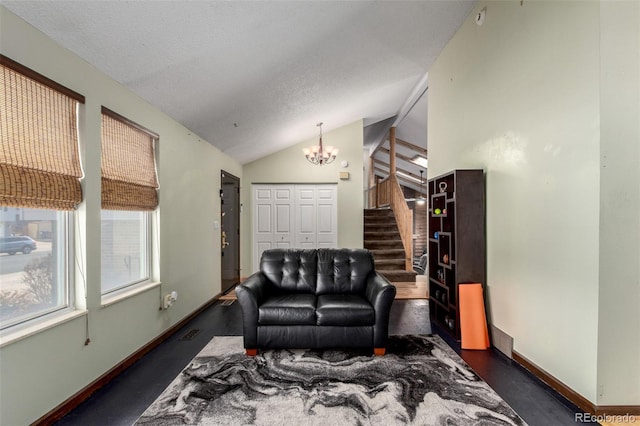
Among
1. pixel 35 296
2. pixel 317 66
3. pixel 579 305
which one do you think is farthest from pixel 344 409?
pixel 317 66

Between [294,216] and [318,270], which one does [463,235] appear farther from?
[294,216]

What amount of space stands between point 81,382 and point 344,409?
185cm

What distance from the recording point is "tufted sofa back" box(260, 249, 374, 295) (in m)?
3.33

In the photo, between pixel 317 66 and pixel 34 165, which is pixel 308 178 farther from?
pixel 34 165

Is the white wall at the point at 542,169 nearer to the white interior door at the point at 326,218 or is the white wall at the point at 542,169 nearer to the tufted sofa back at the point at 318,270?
the tufted sofa back at the point at 318,270

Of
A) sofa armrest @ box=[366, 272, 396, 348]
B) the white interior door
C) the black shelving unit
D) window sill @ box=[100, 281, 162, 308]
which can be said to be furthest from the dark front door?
the black shelving unit

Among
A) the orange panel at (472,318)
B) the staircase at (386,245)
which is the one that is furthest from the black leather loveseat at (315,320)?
the staircase at (386,245)

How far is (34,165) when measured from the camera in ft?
5.91

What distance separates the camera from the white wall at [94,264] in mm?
1693

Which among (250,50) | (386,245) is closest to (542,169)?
(250,50)

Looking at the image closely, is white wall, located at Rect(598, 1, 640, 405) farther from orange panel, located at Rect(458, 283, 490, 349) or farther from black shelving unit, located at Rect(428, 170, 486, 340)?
black shelving unit, located at Rect(428, 170, 486, 340)

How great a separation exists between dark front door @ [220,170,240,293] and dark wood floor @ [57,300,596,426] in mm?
1956

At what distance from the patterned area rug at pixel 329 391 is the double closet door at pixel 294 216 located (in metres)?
3.63

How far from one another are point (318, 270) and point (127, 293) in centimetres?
187
